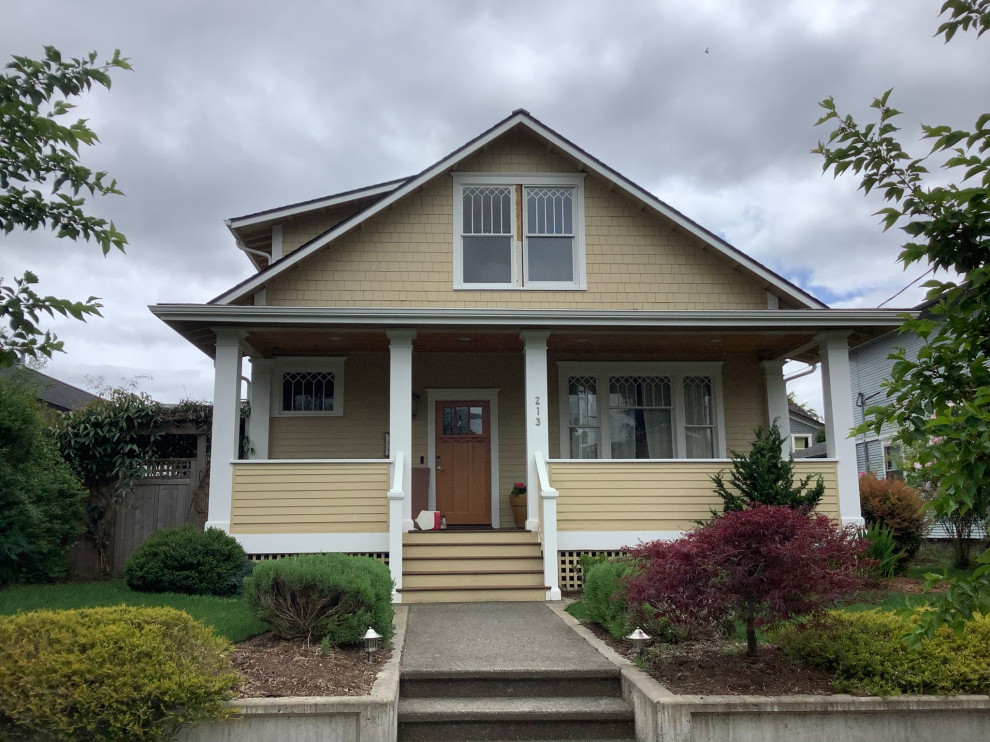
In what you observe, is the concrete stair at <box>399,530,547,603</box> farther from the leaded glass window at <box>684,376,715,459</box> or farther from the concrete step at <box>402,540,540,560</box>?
the leaded glass window at <box>684,376,715,459</box>

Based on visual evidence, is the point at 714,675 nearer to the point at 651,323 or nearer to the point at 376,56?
the point at 651,323

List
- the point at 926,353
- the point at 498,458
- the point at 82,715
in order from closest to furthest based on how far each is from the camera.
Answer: the point at 926,353
the point at 82,715
the point at 498,458

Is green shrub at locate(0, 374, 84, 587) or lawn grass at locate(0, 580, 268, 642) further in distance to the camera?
green shrub at locate(0, 374, 84, 587)

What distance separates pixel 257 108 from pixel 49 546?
24.9ft

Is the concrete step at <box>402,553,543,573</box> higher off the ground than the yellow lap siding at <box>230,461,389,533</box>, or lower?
lower

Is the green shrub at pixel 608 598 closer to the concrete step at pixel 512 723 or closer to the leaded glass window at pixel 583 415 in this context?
the concrete step at pixel 512 723

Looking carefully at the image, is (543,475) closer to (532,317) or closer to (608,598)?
(532,317)

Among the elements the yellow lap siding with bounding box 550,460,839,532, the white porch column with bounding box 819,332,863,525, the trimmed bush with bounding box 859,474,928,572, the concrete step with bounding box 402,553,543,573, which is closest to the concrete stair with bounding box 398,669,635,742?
the concrete step with bounding box 402,553,543,573

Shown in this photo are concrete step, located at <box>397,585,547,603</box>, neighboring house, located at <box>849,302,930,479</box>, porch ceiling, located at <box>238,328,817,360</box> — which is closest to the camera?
concrete step, located at <box>397,585,547,603</box>

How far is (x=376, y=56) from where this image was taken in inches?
516

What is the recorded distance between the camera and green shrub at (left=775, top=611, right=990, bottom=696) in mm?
5688

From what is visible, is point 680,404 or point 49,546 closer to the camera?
point 49,546

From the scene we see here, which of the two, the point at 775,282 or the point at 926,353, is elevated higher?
the point at 775,282

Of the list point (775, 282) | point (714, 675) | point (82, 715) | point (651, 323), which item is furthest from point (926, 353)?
point (775, 282)
